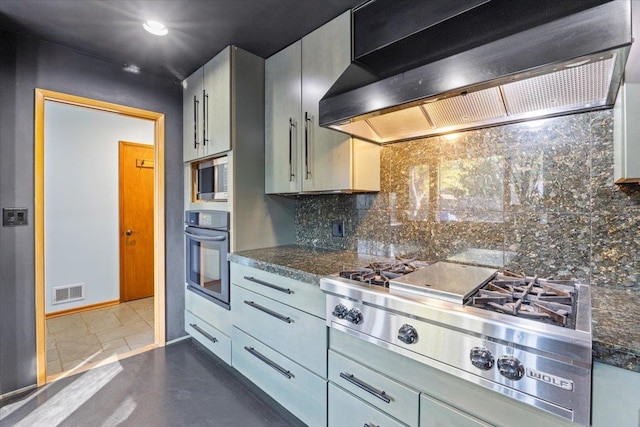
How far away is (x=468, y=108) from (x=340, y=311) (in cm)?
105

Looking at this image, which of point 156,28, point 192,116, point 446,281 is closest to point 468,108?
point 446,281

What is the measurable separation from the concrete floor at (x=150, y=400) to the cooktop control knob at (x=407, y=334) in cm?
95

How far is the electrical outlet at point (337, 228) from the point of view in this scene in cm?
213

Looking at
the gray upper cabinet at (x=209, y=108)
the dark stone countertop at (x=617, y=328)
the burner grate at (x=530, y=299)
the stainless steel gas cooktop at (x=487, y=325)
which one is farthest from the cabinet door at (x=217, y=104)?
the dark stone countertop at (x=617, y=328)

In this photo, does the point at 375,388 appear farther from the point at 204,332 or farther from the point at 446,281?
the point at 204,332

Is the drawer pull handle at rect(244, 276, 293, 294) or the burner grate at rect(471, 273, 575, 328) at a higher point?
the burner grate at rect(471, 273, 575, 328)

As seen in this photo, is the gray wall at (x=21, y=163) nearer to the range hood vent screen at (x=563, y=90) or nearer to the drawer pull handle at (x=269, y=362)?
the drawer pull handle at (x=269, y=362)

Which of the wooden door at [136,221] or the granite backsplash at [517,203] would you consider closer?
the granite backsplash at [517,203]

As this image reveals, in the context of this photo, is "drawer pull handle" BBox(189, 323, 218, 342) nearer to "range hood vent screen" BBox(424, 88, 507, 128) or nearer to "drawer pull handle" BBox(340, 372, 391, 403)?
"drawer pull handle" BBox(340, 372, 391, 403)

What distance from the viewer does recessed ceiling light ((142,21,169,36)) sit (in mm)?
1793

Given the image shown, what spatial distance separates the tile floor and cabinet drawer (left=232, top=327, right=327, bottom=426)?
4.26 feet

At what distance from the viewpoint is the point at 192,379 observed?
2098 millimetres

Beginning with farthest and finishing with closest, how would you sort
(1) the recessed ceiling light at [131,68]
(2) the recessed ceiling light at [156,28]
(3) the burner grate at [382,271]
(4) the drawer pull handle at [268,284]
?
(1) the recessed ceiling light at [131,68] < (2) the recessed ceiling light at [156,28] < (4) the drawer pull handle at [268,284] < (3) the burner grate at [382,271]

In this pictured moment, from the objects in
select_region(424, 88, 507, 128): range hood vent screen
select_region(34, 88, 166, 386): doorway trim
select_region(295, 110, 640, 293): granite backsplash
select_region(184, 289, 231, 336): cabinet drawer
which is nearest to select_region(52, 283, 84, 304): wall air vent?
select_region(34, 88, 166, 386): doorway trim
